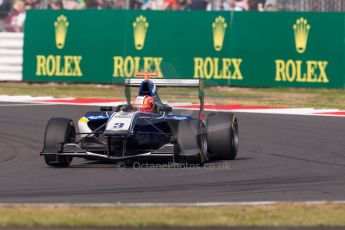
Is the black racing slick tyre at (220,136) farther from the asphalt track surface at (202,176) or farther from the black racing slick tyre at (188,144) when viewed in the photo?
the black racing slick tyre at (188,144)

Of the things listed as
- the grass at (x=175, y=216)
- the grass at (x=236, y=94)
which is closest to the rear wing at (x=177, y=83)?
the grass at (x=175, y=216)

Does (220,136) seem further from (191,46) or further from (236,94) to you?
(191,46)

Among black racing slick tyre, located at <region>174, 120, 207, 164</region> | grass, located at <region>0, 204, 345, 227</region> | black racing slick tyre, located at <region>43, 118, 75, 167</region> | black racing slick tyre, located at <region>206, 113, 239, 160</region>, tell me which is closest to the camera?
grass, located at <region>0, 204, 345, 227</region>

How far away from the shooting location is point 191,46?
2464cm

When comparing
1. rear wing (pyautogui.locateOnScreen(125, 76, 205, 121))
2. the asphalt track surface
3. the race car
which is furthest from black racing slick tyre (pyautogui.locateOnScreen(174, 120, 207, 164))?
rear wing (pyautogui.locateOnScreen(125, 76, 205, 121))

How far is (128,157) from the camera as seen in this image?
468 inches

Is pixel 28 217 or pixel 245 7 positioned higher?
pixel 245 7

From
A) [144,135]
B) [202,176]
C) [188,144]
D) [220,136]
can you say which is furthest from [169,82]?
[202,176]

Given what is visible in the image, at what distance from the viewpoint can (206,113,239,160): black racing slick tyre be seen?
12719mm

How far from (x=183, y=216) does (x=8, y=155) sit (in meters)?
5.66

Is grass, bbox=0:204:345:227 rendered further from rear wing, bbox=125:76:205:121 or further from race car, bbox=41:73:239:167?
rear wing, bbox=125:76:205:121

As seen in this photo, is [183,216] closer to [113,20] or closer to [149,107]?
[149,107]

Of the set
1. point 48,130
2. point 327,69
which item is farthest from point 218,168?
point 327,69

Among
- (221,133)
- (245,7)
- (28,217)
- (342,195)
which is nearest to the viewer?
(28,217)
